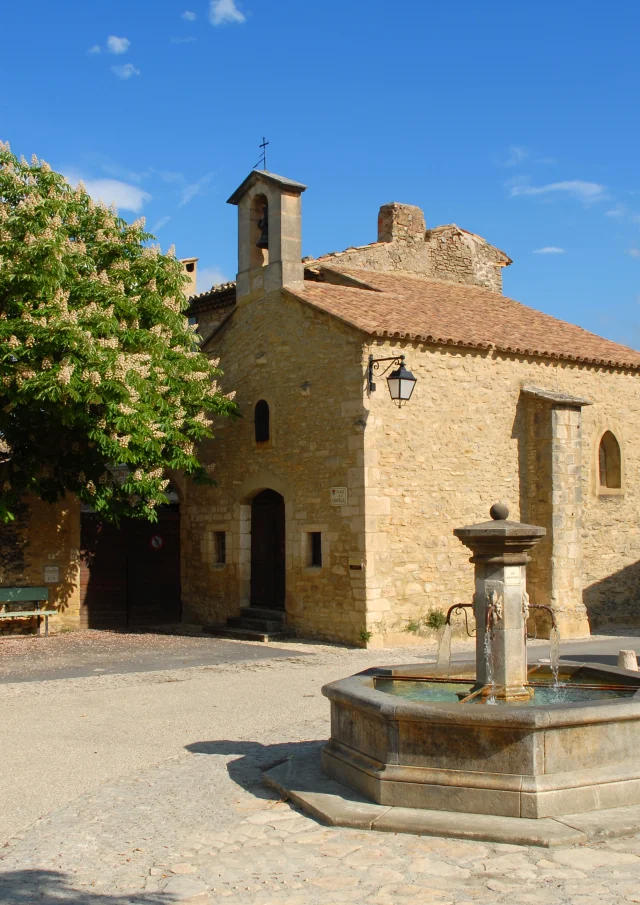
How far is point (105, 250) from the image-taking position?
545 inches

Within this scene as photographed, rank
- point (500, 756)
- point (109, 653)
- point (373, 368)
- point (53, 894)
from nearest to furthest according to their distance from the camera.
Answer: point (53, 894), point (500, 756), point (109, 653), point (373, 368)

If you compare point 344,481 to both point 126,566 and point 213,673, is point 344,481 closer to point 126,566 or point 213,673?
point 213,673

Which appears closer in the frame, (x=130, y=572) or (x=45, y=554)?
(x=45, y=554)

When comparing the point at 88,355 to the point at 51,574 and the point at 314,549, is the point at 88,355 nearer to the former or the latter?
the point at 314,549

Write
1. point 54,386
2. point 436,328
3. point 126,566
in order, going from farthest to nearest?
point 126,566 → point 436,328 → point 54,386

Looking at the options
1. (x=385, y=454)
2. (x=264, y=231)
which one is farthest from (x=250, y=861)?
(x=264, y=231)

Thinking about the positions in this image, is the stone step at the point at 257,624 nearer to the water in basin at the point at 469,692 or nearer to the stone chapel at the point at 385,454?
the stone chapel at the point at 385,454

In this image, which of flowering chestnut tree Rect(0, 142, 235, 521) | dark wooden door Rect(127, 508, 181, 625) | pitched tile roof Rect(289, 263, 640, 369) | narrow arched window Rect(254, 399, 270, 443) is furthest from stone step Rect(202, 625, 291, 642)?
pitched tile roof Rect(289, 263, 640, 369)

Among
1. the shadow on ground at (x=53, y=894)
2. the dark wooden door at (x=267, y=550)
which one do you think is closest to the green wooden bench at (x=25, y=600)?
the dark wooden door at (x=267, y=550)

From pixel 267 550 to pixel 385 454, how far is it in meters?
3.50

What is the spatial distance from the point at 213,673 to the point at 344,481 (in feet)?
12.2

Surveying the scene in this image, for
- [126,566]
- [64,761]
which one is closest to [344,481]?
[126,566]

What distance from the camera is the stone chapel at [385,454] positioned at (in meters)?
14.1

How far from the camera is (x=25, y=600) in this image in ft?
52.1
